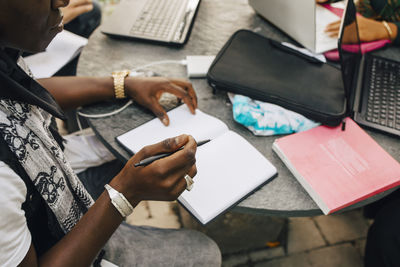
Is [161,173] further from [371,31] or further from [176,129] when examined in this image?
[371,31]

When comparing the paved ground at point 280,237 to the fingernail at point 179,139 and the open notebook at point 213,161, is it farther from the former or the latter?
the fingernail at point 179,139

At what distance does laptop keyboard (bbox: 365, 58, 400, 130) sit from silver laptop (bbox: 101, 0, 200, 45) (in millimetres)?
697

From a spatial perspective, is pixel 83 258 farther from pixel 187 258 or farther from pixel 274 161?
pixel 274 161

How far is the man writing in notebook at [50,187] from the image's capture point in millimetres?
642

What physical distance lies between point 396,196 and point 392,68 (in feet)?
1.65

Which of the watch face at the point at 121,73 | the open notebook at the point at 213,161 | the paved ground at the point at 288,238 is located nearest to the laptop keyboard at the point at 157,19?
the watch face at the point at 121,73

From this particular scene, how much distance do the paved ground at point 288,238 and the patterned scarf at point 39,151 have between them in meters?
0.91

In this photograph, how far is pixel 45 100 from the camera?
2.69ft

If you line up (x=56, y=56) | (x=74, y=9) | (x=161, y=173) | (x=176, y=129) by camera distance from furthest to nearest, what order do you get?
1. (x=74, y=9)
2. (x=56, y=56)
3. (x=176, y=129)
4. (x=161, y=173)

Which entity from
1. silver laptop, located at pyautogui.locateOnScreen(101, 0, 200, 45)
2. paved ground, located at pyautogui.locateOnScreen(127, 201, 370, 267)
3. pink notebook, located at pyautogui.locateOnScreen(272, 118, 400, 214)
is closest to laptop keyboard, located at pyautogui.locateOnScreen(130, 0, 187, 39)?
silver laptop, located at pyautogui.locateOnScreen(101, 0, 200, 45)

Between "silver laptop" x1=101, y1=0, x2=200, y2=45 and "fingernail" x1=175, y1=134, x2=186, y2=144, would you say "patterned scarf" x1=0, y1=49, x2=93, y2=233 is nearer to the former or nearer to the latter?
"fingernail" x1=175, y1=134, x2=186, y2=144

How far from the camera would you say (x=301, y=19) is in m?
1.16

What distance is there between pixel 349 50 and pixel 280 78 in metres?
0.23

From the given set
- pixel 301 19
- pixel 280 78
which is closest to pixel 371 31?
pixel 301 19
